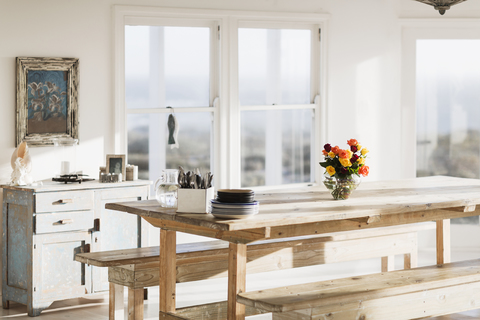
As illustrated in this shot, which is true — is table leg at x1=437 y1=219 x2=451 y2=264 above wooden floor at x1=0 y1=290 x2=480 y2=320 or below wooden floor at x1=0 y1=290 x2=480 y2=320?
above

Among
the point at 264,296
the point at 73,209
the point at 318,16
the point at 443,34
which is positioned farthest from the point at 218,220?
the point at 443,34

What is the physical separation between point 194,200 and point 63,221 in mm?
1919

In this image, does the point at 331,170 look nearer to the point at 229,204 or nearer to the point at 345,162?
the point at 345,162

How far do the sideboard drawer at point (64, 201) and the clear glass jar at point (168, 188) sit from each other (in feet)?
5.15

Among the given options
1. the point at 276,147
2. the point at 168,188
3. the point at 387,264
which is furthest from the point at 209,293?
the point at 168,188

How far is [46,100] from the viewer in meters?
5.41

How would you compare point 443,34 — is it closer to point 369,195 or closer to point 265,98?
point 265,98

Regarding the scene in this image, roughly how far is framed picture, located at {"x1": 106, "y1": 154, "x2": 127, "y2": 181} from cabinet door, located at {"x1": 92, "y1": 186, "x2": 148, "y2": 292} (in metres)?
0.18

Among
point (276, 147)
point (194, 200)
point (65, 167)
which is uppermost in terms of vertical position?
point (276, 147)

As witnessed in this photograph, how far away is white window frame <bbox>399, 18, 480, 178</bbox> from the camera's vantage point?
23.4 ft

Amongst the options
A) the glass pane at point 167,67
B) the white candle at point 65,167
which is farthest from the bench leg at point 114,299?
the glass pane at point 167,67

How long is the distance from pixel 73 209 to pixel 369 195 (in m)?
2.20

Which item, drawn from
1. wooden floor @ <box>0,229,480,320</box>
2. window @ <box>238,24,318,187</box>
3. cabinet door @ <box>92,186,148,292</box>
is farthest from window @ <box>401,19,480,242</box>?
cabinet door @ <box>92,186,148,292</box>

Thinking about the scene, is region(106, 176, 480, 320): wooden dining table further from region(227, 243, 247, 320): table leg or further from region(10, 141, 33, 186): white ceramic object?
region(10, 141, 33, 186): white ceramic object
